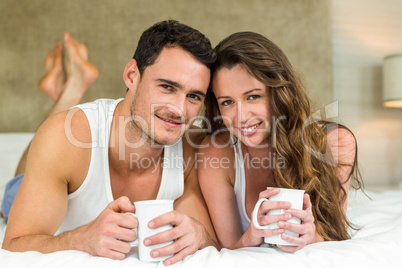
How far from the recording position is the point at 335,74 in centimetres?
240

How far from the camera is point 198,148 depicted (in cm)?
125

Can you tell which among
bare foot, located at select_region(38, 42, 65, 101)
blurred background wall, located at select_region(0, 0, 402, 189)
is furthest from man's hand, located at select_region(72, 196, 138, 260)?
blurred background wall, located at select_region(0, 0, 402, 189)

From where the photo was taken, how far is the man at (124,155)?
856mm

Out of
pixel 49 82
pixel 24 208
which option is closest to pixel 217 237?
pixel 24 208

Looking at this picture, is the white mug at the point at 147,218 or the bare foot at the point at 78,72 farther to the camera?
the bare foot at the point at 78,72

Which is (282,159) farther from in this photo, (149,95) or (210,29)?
(210,29)

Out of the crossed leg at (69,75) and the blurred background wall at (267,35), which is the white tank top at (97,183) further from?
the blurred background wall at (267,35)

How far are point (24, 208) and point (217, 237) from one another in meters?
0.57

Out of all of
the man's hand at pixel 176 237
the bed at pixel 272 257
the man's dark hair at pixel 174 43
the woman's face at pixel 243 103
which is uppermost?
the man's dark hair at pixel 174 43

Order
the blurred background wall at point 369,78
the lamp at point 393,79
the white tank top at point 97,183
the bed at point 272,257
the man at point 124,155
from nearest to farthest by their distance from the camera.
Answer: the bed at point 272,257, the man at point 124,155, the white tank top at point 97,183, the lamp at point 393,79, the blurred background wall at point 369,78

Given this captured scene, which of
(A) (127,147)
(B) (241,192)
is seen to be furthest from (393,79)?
(A) (127,147)

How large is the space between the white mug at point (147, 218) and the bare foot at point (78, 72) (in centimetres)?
138

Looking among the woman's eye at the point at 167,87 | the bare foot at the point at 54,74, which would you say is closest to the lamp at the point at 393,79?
the woman's eye at the point at 167,87

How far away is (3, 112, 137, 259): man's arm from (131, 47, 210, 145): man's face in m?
0.21
